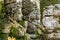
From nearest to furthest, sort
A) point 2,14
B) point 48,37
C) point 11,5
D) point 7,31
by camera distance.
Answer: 1. point 7,31
2. point 2,14
3. point 11,5
4. point 48,37

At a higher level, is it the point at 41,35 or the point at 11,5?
the point at 11,5

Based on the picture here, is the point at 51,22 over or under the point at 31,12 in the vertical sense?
under

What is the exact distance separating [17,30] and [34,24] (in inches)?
68.1

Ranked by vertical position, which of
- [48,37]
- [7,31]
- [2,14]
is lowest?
[48,37]

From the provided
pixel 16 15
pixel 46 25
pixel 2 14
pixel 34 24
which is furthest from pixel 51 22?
pixel 2 14

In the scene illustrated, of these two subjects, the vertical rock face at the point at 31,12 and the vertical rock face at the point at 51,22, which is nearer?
the vertical rock face at the point at 51,22

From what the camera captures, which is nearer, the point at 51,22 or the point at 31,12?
the point at 31,12

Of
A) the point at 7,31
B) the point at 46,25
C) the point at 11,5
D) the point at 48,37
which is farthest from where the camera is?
the point at 46,25

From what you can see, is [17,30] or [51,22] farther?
[51,22]

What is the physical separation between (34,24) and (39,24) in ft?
0.79

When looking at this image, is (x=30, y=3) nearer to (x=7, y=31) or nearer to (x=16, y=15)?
(x=16, y=15)

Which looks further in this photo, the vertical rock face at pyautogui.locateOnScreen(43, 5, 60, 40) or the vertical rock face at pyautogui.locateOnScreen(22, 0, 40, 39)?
the vertical rock face at pyautogui.locateOnScreen(22, 0, 40, 39)

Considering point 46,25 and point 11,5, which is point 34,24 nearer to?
point 46,25

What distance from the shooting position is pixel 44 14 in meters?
8.06
